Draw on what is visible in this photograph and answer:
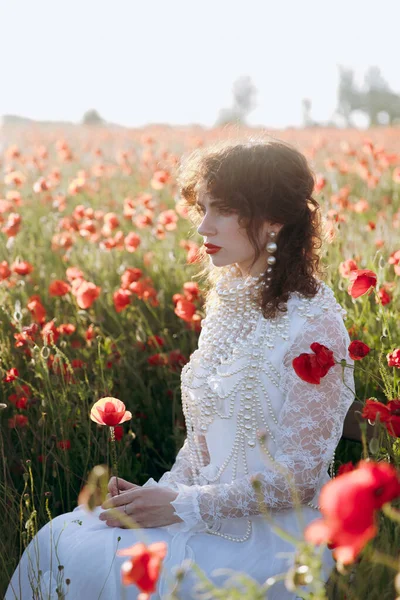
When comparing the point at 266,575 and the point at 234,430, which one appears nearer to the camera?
the point at 266,575

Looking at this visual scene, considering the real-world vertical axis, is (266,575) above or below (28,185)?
below

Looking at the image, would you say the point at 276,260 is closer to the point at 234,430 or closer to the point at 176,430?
the point at 234,430

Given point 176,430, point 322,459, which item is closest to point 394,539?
point 322,459

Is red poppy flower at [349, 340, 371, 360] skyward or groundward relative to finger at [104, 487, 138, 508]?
skyward

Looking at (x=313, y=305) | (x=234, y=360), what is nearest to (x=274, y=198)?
(x=313, y=305)

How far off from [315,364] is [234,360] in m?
A: 0.44

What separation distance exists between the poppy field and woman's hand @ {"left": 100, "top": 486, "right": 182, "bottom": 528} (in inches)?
4.9

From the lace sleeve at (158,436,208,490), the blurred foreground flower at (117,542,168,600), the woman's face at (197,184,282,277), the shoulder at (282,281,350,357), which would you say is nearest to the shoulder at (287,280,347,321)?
the shoulder at (282,281,350,357)

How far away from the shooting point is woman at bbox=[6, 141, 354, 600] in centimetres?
193

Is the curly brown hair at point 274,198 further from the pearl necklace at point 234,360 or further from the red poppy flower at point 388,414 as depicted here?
the red poppy flower at point 388,414

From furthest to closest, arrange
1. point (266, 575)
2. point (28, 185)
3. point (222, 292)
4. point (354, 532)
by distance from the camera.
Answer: point (28, 185) < point (222, 292) < point (266, 575) < point (354, 532)

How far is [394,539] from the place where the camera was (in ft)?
5.76

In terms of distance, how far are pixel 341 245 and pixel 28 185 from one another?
4.54 m

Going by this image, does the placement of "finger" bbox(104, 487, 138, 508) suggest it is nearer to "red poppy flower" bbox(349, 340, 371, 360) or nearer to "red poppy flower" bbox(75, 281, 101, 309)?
"red poppy flower" bbox(349, 340, 371, 360)
